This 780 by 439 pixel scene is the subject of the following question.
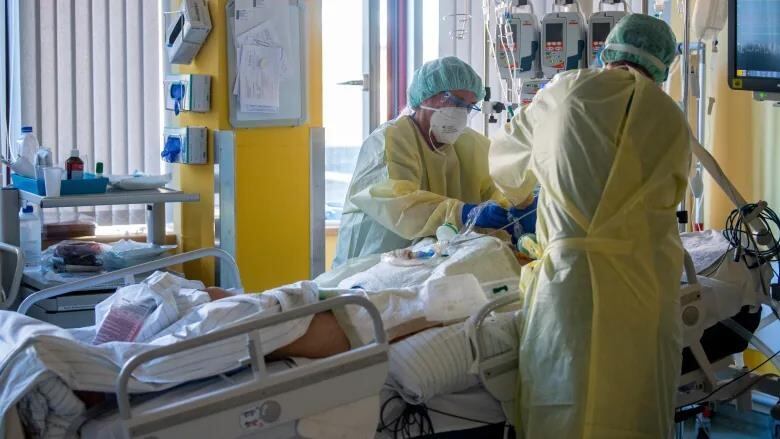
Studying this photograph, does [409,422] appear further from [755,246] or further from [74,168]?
[74,168]

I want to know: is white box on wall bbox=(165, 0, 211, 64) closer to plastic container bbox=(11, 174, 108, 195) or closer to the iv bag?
plastic container bbox=(11, 174, 108, 195)

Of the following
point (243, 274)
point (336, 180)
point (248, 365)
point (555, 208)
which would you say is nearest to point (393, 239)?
point (243, 274)

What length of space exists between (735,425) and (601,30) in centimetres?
185

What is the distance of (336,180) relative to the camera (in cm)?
600

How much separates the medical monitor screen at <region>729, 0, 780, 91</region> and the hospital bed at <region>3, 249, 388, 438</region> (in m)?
2.38

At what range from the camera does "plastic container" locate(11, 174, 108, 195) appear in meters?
3.90

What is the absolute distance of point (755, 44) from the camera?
3.90 metres

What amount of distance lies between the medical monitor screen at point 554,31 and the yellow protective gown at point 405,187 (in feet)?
1.70

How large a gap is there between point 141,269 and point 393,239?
3.56 feet

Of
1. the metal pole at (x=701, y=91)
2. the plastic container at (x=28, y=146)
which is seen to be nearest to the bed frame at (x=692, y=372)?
the metal pole at (x=701, y=91)

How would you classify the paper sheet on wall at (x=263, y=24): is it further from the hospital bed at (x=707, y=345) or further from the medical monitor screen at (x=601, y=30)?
the hospital bed at (x=707, y=345)

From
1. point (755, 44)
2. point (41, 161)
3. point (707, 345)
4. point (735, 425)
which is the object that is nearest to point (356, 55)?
point (41, 161)

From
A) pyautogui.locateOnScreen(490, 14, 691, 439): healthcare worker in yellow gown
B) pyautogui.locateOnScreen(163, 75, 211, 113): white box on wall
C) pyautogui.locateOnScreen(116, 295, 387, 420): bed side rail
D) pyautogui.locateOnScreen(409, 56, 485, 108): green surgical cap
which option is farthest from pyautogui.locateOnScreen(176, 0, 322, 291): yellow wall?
pyautogui.locateOnScreen(116, 295, 387, 420): bed side rail

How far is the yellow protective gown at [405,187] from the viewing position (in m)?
3.52
